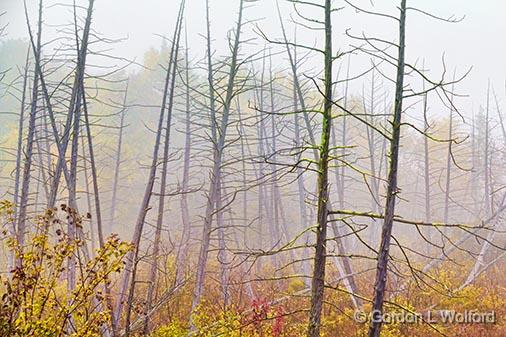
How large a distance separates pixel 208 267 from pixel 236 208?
38.4 feet

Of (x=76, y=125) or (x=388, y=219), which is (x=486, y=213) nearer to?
(x=388, y=219)

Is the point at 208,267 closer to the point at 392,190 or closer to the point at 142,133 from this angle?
the point at 392,190

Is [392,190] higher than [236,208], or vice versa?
[392,190]

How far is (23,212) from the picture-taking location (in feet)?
26.1


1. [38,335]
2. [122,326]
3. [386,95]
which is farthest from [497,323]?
[386,95]

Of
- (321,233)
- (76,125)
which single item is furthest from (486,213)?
(76,125)

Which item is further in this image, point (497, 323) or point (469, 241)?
point (469, 241)

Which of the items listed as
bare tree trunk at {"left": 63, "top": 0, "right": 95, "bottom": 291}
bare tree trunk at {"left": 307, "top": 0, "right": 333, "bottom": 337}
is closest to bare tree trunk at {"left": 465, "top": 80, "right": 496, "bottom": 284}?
bare tree trunk at {"left": 307, "top": 0, "right": 333, "bottom": 337}

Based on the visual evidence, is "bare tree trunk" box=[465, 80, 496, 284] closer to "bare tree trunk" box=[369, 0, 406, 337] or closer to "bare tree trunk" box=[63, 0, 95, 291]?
"bare tree trunk" box=[369, 0, 406, 337]
